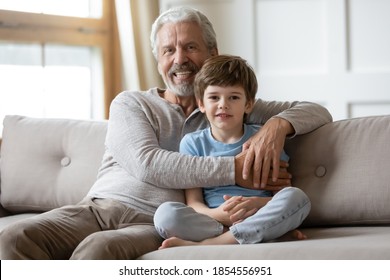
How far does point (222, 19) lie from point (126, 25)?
1.56 ft

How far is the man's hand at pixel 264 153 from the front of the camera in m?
2.13

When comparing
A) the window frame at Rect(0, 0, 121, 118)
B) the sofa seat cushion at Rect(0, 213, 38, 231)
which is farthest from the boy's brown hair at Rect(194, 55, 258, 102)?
the window frame at Rect(0, 0, 121, 118)

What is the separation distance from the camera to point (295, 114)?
2.29m

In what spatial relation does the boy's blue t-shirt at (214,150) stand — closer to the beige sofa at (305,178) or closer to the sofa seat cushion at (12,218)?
the beige sofa at (305,178)

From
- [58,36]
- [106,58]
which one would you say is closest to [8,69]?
[58,36]

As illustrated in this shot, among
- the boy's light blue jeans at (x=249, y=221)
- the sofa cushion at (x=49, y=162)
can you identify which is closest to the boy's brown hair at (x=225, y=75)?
the boy's light blue jeans at (x=249, y=221)

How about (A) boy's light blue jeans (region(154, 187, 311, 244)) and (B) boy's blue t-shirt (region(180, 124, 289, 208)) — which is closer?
(A) boy's light blue jeans (region(154, 187, 311, 244))

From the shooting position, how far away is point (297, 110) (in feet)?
7.59

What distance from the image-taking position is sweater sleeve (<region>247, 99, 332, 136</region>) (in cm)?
227

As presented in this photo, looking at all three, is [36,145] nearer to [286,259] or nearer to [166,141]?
[166,141]

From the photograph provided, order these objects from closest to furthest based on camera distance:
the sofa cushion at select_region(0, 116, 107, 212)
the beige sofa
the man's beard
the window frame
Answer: the beige sofa → the man's beard → the sofa cushion at select_region(0, 116, 107, 212) → the window frame

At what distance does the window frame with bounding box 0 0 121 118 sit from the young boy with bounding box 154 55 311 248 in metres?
1.53

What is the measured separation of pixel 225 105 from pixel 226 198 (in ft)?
0.85

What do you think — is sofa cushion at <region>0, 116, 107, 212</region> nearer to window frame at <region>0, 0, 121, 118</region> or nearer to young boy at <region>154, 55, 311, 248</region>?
young boy at <region>154, 55, 311, 248</region>
